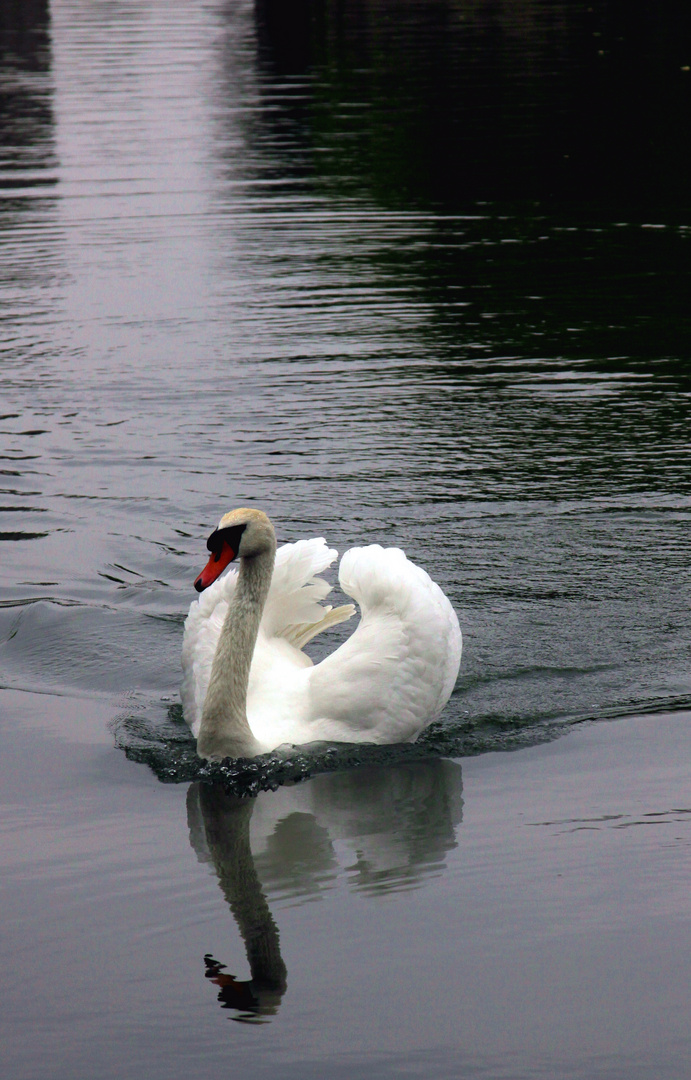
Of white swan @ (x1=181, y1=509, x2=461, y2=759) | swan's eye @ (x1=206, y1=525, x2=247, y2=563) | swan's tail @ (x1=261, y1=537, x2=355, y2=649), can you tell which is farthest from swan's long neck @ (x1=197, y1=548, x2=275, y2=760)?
swan's tail @ (x1=261, y1=537, x2=355, y2=649)

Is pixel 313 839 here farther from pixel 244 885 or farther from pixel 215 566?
pixel 215 566

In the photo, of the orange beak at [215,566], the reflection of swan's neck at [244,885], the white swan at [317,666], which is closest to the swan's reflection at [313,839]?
the reflection of swan's neck at [244,885]

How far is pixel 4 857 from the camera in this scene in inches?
236


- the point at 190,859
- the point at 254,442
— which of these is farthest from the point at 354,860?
the point at 254,442

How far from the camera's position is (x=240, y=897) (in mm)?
5676

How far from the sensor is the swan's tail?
7.29 meters

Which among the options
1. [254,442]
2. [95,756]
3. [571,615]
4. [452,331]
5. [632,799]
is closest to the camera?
[632,799]

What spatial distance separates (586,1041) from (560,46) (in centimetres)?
3843

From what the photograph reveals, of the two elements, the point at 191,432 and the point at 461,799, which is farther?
the point at 191,432

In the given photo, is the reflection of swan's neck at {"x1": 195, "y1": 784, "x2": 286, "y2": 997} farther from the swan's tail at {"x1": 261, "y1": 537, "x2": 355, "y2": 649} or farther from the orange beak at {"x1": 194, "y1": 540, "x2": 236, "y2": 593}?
the swan's tail at {"x1": 261, "y1": 537, "x2": 355, "y2": 649}

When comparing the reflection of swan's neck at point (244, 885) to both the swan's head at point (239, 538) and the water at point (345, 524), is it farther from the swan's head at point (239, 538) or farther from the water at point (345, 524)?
the swan's head at point (239, 538)

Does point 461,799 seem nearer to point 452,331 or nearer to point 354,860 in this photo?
point 354,860

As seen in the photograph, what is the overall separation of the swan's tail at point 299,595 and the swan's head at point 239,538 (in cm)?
51

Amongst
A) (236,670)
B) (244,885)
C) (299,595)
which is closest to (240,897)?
(244,885)
